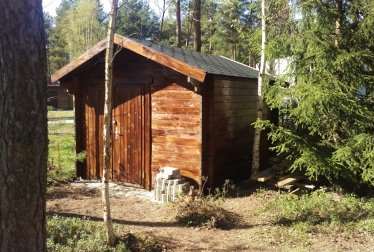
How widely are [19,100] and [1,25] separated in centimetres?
53

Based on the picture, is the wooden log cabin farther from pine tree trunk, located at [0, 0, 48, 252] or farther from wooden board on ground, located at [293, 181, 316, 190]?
pine tree trunk, located at [0, 0, 48, 252]

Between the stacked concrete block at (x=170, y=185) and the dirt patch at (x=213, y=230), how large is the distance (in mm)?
223

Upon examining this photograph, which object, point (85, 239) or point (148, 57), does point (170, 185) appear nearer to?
point (85, 239)

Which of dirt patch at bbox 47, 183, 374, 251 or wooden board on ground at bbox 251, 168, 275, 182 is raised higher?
wooden board on ground at bbox 251, 168, 275, 182

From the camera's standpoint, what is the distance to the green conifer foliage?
5875 millimetres

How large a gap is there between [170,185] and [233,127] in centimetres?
213

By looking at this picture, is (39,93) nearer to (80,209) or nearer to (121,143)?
(80,209)

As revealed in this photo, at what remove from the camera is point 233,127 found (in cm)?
771

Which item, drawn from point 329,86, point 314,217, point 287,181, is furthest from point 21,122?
point 287,181

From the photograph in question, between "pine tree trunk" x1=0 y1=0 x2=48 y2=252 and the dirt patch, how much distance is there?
2595 millimetres

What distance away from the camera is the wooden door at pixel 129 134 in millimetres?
7629

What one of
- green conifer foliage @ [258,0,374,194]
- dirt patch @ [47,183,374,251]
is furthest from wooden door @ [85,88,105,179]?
green conifer foliage @ [258,0,374,194]

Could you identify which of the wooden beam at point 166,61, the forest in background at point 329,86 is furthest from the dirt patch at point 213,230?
the wooden beam at point 166,61

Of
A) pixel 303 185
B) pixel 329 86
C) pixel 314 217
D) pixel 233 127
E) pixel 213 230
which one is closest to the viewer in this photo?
pixel 213 230
